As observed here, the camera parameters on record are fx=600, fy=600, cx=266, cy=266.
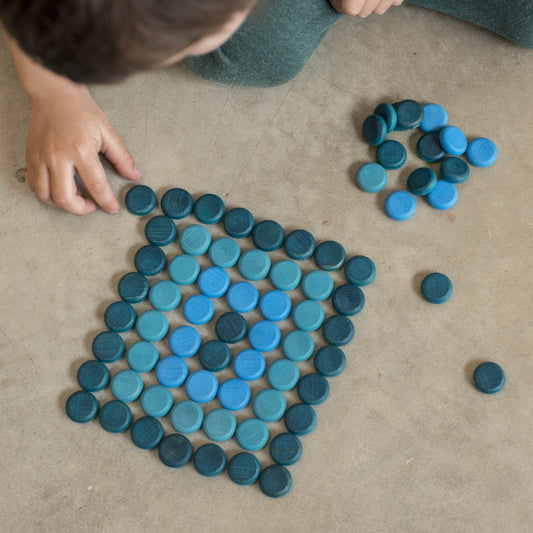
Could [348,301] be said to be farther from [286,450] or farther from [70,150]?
[70,150]

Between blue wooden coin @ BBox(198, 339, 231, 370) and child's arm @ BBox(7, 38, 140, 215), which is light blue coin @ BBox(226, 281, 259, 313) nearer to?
blue wooden coin @ BBox(198, 339, 231, 370)

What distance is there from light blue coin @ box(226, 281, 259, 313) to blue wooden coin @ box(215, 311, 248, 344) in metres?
0.02

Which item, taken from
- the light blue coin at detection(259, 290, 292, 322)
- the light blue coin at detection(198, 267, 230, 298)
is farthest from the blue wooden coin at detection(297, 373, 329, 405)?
the light blue coin at detection(198, 267, 230, 298)

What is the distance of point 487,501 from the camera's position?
1.04 metres

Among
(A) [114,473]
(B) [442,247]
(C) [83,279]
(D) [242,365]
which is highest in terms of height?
(B) [442,247]

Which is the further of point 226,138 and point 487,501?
point 226,138

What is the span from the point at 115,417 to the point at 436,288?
622 millimetres

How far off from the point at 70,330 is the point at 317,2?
2.50ft

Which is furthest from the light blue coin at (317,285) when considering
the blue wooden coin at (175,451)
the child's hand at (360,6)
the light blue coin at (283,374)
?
the child's hand at (360,6)

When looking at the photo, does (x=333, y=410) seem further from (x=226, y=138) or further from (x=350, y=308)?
(x=226, y=138)

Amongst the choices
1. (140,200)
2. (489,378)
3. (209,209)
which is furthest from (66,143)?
(489,378)

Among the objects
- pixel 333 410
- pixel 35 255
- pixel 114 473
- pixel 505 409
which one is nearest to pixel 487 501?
pixel 505 409

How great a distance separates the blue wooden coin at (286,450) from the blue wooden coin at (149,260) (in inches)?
14.9

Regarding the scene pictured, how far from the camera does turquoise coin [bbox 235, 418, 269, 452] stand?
1.04 m
